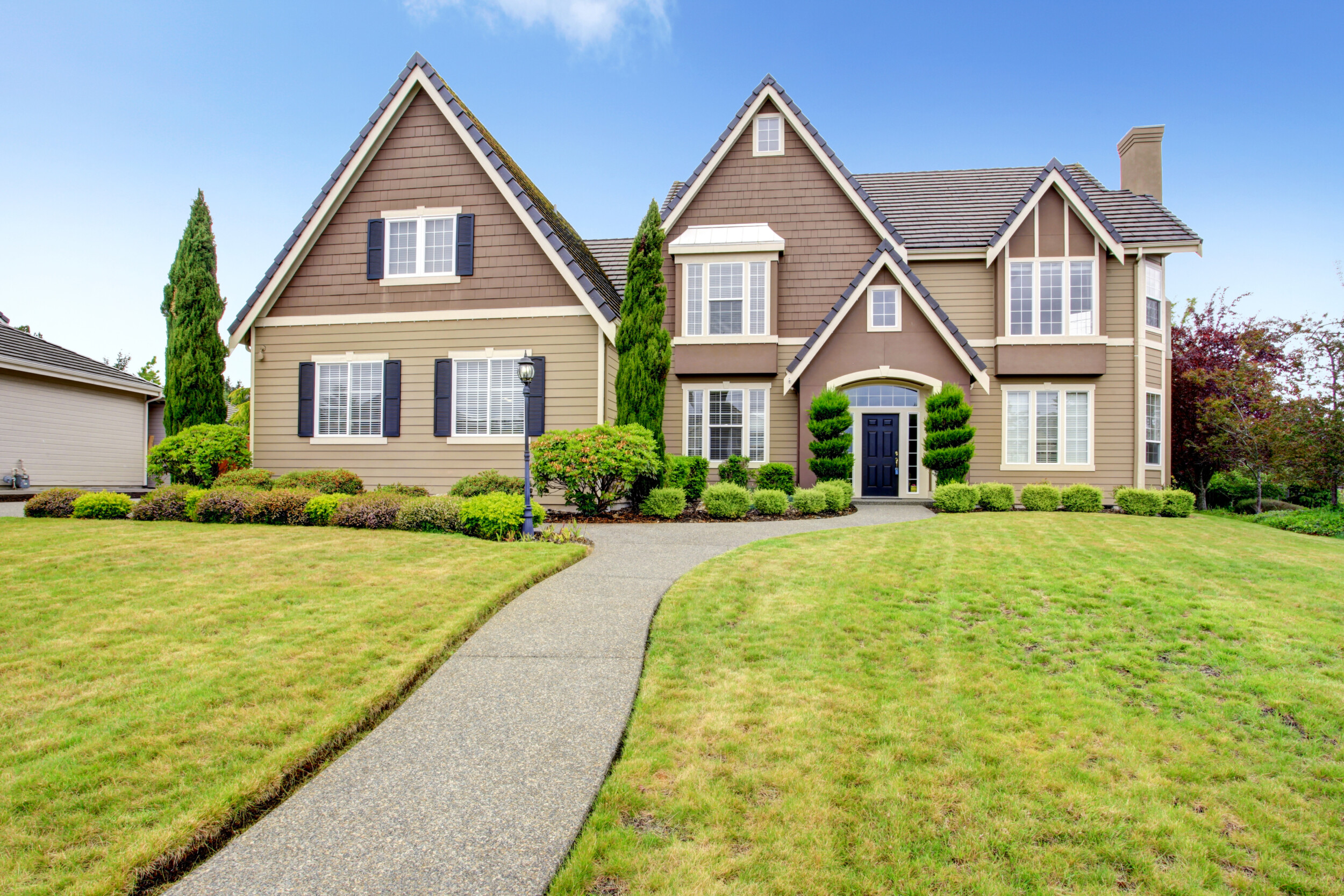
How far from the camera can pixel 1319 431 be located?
14422mm

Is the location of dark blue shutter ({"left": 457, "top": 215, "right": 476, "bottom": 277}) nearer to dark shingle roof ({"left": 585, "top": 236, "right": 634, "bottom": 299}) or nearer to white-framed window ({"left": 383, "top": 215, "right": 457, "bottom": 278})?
white-framed window ({"left": 383, "top": 215, "right": 457, "bottom": 278})

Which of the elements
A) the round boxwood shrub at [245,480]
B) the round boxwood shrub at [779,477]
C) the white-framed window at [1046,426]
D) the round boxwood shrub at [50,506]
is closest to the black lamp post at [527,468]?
the round boxwood shrub at [779,477]

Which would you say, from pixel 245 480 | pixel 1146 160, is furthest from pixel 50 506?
pixel 1146 160

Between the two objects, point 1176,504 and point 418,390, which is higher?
point 418,390

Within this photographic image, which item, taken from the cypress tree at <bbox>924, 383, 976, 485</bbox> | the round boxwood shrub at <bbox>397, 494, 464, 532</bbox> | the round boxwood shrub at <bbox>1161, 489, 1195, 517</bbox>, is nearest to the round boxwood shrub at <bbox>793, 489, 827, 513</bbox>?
the cypress tree at <bbox>924, 383, 976, 485</bbox>

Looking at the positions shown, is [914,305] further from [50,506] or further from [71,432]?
[71,432]

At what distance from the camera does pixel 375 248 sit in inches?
592

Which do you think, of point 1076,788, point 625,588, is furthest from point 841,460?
point 1076,788

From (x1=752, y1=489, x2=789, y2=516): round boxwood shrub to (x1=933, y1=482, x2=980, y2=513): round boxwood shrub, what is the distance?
368 cm

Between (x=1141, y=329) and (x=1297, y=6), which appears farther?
(x=1141, y=329)

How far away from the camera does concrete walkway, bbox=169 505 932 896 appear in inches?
108

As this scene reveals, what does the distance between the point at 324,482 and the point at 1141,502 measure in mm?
18614

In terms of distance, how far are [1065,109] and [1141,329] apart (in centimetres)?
681

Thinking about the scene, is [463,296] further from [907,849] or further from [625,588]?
[907,849]
